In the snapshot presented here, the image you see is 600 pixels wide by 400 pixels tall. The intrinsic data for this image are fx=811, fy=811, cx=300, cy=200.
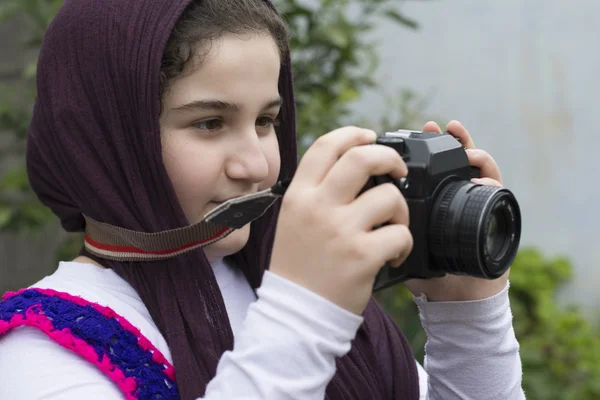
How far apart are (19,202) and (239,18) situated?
4.27 feet

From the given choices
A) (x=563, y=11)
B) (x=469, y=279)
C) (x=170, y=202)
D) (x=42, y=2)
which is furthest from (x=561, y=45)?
(x=170, y=202)

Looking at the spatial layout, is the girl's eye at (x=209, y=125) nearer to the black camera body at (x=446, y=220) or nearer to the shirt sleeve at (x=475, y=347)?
the black camera body at (x=446, y=220)

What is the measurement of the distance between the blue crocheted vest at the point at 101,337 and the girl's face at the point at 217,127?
0.59ft

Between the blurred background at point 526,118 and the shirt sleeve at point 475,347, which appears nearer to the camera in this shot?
the shirt sleeve at point 475,347

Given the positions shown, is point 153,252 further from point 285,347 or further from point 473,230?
point 473,230

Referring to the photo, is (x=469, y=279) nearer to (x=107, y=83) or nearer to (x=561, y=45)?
(x=107, y=83)

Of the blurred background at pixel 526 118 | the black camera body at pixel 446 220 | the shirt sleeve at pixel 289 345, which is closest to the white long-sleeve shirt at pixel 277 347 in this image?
the shirt sleeve at pixel 289 345

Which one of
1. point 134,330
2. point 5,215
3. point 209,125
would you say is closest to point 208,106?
point 209,125

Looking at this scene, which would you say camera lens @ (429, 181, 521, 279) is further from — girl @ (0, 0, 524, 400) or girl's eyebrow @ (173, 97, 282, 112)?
girl's eyebrow @ (173, 97, 282, 112)

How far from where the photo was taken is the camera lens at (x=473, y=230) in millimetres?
967

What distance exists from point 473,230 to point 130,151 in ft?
1.58

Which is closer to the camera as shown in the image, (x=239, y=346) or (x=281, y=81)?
(x=239, y=346)

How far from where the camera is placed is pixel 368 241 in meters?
0.88

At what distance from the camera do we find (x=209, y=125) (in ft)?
3.69
